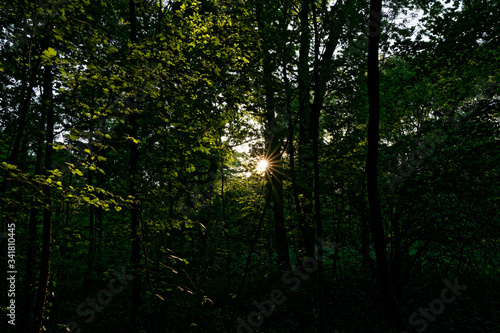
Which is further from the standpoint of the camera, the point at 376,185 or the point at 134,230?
the point at 134,230

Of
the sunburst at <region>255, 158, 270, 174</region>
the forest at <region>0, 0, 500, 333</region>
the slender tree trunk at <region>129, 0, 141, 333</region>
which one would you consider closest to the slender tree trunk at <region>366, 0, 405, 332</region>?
the forest at <region>0, 0, 500, 333</region>

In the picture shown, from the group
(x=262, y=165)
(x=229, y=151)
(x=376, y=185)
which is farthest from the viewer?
(x=262, y=165)

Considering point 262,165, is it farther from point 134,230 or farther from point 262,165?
point 134,230

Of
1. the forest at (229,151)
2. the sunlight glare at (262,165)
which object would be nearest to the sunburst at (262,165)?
the sunlight glare at (262,165)

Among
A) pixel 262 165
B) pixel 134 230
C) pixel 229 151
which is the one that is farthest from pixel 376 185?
pixel 262 165

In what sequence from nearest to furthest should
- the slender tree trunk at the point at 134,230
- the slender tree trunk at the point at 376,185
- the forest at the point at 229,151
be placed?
1. the slender tree trunk at the point at 376,185
2. the forest at the point at 229,151
3. the slender tree trunk at the point at 134,230

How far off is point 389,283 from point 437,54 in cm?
506

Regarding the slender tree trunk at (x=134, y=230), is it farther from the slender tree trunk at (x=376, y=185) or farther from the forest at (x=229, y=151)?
the slender tree trunk at (x=376, y=185)

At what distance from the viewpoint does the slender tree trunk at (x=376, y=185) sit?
9.39 feet

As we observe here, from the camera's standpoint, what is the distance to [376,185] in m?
3.05

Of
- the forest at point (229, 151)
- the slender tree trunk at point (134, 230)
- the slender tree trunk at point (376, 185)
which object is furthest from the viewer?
the slender tree trunk at point (134, 230)

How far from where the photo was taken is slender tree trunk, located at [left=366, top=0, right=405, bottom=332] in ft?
9.39

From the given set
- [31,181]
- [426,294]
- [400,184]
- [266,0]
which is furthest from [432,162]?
[31,181]

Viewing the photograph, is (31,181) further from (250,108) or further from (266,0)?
(266,0)
